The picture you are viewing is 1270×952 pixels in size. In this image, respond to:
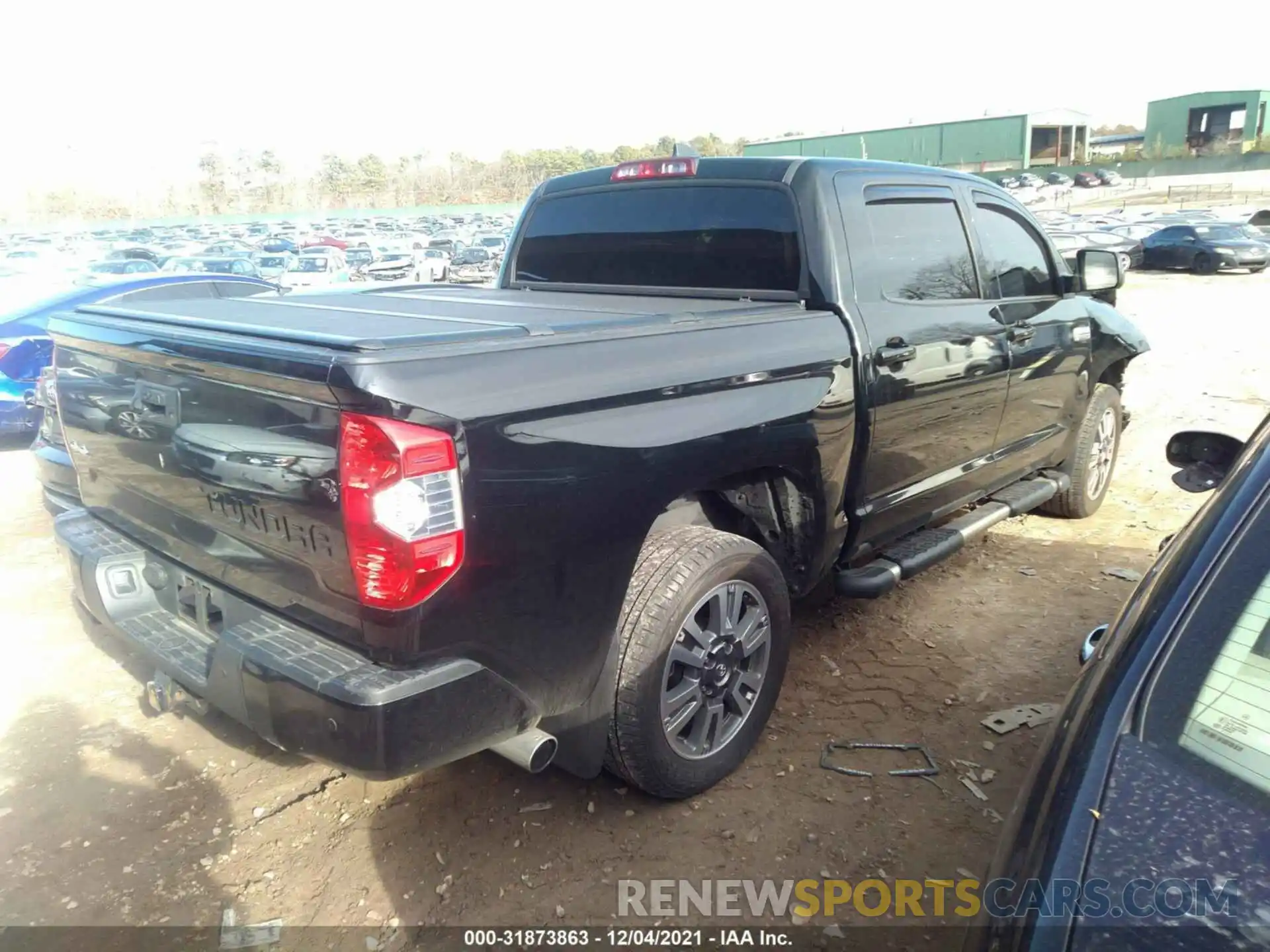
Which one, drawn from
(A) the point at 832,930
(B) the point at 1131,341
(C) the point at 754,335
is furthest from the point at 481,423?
(B) the point at 1131,341

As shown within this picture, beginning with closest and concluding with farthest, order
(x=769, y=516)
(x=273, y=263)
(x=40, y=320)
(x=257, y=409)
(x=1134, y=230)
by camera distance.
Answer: (x=257, y=409) < (x=769, y=516) < (x=40, y=320) < (x=273, y=263) < (x=1134, y=230)

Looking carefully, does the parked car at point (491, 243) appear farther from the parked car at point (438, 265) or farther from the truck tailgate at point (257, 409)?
the truck tailgate at point (257, 409)

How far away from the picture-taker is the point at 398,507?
2.06m

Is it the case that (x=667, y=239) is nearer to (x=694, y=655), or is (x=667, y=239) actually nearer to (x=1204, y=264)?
(x=694, y=655)

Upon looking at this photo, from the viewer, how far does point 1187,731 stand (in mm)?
1449

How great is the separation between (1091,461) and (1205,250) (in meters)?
22.9

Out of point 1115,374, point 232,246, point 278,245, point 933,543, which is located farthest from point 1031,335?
point 278,245

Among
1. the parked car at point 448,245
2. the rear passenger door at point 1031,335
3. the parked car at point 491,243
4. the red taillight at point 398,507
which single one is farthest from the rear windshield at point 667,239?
the parked car at point 448,245

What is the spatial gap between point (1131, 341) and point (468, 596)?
198 inches

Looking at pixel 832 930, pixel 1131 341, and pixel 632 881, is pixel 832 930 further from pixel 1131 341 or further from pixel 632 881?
pixel 1131 341

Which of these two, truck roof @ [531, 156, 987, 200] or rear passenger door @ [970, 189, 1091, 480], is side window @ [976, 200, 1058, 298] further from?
truck roof @ [531, 156, 987, 200]

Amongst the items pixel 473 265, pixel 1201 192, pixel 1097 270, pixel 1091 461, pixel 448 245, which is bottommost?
pixel 1091 461

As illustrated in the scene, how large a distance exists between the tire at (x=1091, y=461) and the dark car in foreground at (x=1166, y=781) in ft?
12.8

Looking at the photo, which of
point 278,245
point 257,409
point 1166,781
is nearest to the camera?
point 1166,781
